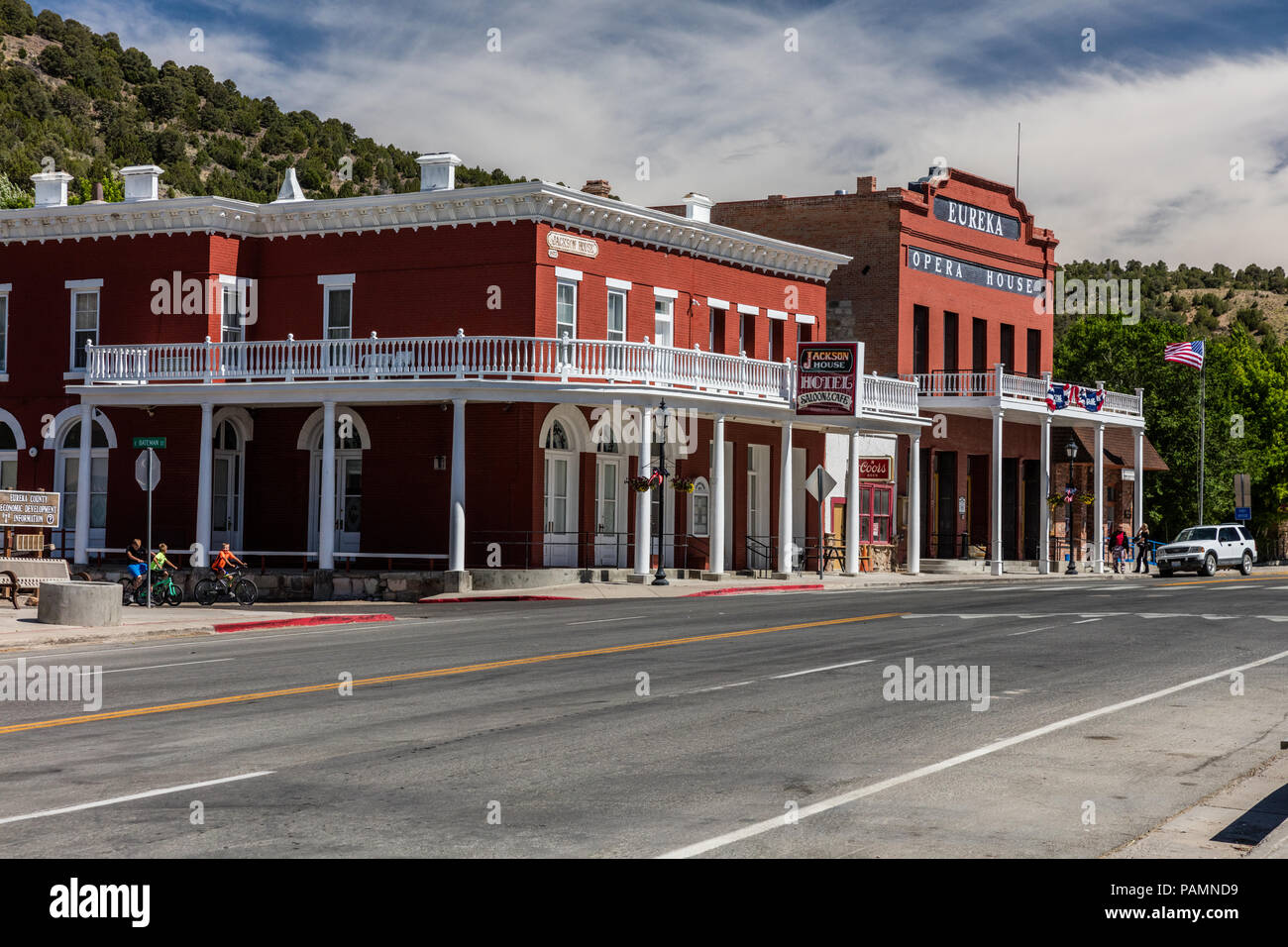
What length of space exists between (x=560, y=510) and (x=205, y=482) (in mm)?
8437

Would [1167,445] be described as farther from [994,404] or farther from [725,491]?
[725,491]

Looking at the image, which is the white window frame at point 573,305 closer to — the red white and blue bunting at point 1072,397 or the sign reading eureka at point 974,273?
the sign reading eureka at point 974,273

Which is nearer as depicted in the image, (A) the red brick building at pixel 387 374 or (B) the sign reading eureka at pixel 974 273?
(A) the red brick building at pixel 387 374

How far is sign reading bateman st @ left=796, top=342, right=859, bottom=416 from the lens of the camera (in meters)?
38.4

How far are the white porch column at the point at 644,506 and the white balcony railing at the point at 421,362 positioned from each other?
39.8 inches

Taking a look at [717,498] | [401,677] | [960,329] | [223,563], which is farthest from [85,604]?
[960,329]

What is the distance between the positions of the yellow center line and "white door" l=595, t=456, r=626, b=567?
47.3ft

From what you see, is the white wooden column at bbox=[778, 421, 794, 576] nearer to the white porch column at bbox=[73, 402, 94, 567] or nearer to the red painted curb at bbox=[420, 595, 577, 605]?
the red painted curb at bbox=[420, 595, 577, 605]

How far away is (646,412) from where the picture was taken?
113ft

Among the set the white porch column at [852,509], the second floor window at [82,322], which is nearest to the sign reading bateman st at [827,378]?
the white porch column at [852,509]

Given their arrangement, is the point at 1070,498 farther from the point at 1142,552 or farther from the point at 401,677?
the point at 401,677

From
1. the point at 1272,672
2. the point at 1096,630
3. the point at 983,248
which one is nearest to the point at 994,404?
the point at 983,248

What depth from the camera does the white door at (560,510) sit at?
36.0 m
